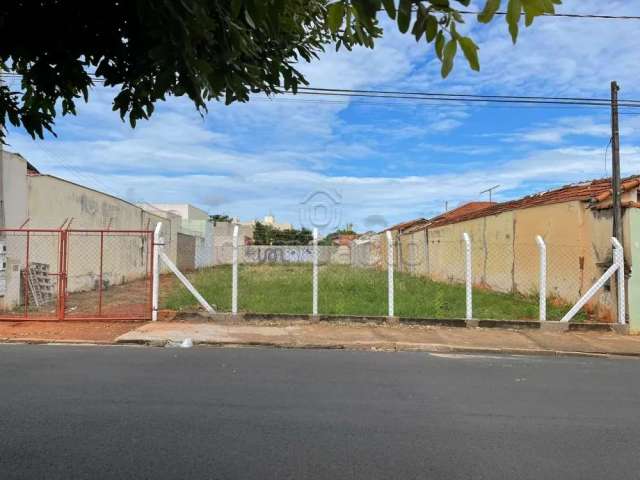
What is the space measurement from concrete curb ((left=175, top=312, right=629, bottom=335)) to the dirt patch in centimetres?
141

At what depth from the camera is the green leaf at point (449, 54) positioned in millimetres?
1755

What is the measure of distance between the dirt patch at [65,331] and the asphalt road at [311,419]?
5.56 ft

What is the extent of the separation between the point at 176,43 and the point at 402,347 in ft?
26.7

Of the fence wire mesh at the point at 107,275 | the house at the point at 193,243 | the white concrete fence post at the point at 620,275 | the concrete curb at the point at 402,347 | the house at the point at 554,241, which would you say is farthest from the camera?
the house at the point at 193,243

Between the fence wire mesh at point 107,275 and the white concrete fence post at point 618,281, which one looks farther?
the fence wire mesh at point 107,275

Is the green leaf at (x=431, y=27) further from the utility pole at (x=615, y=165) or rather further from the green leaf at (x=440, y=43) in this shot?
the utility pole at (x=615, y=165)

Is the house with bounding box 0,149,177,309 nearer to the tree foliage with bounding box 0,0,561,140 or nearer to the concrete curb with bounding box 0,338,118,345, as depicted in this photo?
the concrete curb with bounding box 0,338,118,345

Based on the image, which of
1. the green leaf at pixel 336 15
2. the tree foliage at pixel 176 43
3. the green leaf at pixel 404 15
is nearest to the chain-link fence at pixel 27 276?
the tree foliage at pixel 176 43

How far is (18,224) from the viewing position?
13500 mm

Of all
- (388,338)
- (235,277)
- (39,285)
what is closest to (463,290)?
(388,338)

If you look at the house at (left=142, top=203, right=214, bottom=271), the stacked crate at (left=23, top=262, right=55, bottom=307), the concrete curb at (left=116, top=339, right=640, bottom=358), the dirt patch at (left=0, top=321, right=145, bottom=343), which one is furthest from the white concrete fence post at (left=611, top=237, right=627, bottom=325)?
the house at (left=142, top=203, right=214, bottom=271)

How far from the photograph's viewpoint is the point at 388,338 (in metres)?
10.2

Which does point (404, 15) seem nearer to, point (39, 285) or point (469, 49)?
point (469, 49)

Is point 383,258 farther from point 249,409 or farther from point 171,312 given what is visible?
point 249,409
